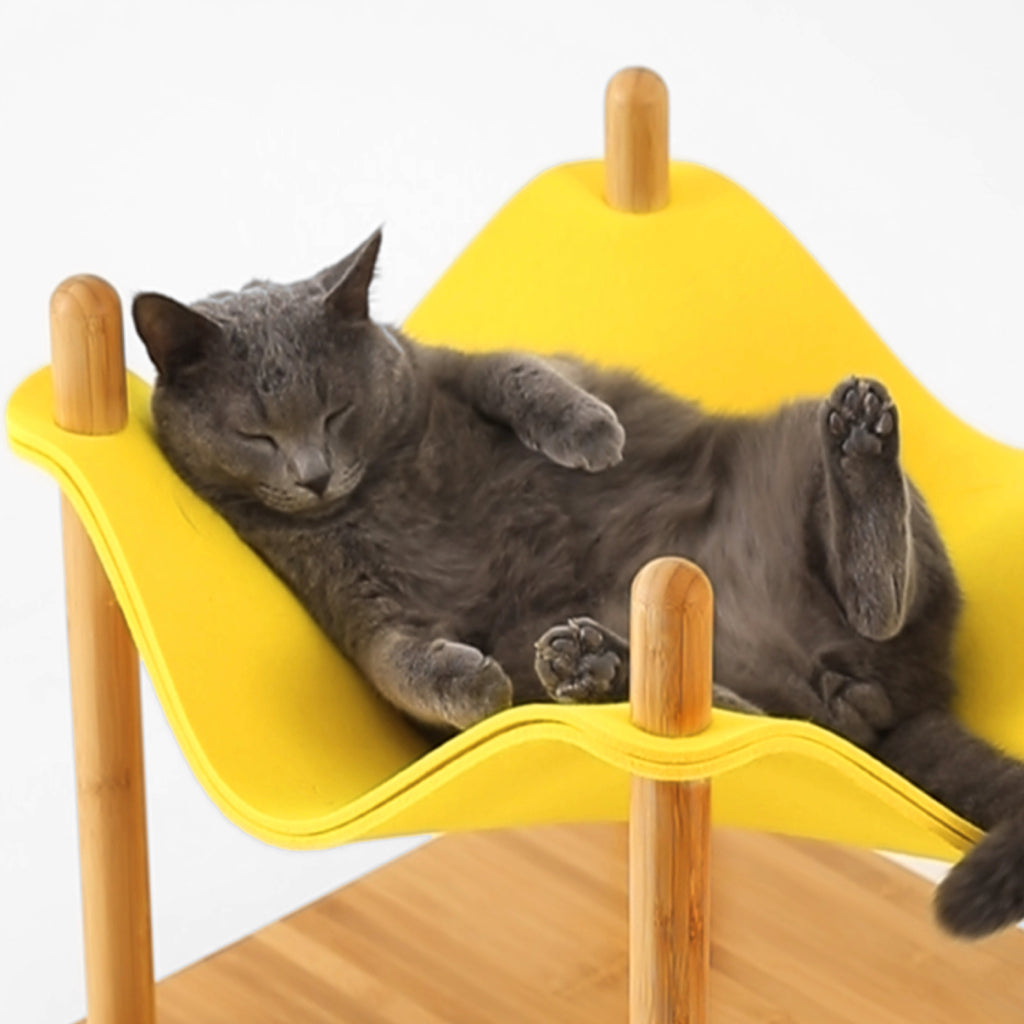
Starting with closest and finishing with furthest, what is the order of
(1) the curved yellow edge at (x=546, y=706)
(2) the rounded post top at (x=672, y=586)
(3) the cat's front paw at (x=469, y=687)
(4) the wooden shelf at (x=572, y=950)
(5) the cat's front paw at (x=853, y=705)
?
(2) the rounded post top at (x=672, y=586) → (1) the curved yellow edge at (x=546, y=706) → (3) the cat's front paw at (x=469, y=687) → (5) the cat's front paw at (x=853, y=705) → (4) the wooden shelf at (x=572, y=950)

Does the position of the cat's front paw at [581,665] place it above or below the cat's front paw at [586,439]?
below

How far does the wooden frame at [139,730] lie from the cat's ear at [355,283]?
0.67 feet

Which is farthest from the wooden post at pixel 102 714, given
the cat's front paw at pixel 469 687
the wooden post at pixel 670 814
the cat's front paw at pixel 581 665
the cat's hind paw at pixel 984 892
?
the cat's hind paw at pixel 984 892

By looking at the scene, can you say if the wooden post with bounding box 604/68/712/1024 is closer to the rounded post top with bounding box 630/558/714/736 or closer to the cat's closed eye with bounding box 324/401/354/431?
the rounded post top with bounding box 630/558/714/736

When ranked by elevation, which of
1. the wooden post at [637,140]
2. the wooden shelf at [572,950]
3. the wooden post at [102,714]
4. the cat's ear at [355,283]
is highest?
the wooden post at [637,140]

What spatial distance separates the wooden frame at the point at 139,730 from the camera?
152 centimetres

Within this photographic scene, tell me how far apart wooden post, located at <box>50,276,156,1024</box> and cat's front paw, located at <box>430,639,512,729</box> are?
353 mm

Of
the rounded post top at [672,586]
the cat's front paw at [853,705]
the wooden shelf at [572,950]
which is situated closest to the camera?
the rounded post top at [672,586]

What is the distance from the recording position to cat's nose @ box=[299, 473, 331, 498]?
1.95 meters

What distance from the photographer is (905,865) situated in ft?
8.50

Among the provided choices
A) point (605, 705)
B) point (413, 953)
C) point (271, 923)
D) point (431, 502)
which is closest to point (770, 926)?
point (413, 953)

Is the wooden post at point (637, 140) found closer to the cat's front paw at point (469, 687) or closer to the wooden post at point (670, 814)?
the cat's front paw at point (469, 687)

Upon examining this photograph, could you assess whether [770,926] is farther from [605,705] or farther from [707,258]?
[605,705]

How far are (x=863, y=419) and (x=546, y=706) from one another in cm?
43
